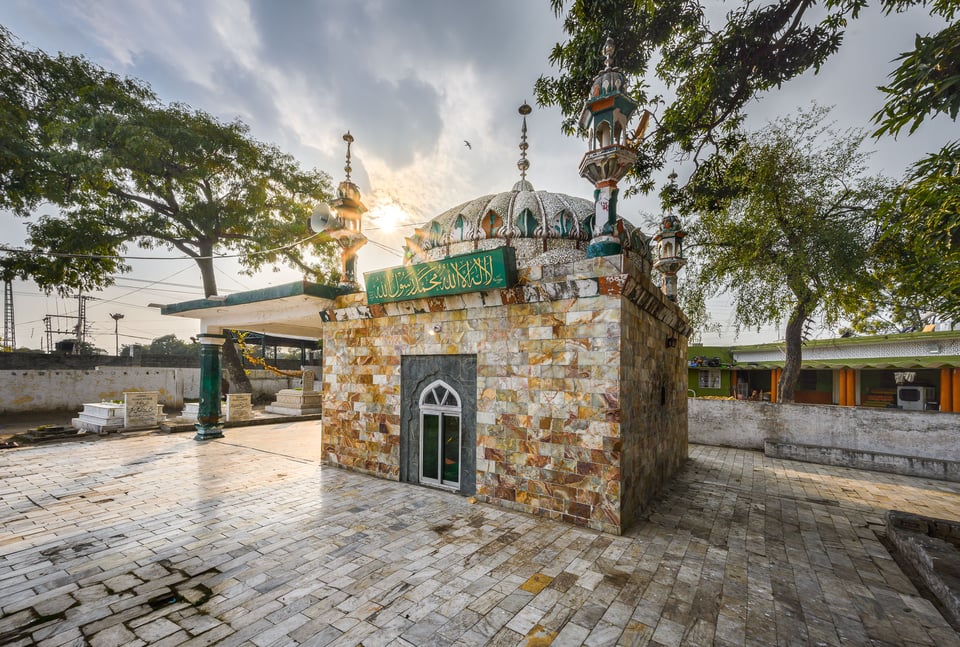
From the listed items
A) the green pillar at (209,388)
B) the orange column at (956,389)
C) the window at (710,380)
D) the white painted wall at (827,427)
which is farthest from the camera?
the window at (710,380)

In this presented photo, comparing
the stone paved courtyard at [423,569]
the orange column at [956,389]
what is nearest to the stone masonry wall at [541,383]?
the stone paved courtyard at [423,569]

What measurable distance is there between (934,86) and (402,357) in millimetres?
9151

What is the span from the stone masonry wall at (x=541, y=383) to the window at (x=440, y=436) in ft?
2.02

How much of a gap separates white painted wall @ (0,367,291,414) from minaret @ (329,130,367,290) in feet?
54.2

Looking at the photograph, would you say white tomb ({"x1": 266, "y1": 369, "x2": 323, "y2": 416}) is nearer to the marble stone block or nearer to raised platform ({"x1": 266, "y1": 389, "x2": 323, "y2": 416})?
raised platform ({"x1": 266, "y1": 389, "x2": 323, "y2": 416})

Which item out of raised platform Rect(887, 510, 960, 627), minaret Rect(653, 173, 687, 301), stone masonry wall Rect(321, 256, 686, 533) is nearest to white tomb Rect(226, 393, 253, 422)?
stone masonry wall Rect(321, 256, 686, 533)

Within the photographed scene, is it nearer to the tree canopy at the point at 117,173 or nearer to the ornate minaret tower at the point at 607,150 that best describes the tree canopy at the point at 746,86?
the ornate minaret tower at the point at 607,150

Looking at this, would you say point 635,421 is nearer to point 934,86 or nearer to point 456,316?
point 456,316

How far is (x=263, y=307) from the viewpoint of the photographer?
9805mm

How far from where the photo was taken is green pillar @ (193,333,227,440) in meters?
11.7

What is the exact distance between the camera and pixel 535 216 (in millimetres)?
9438

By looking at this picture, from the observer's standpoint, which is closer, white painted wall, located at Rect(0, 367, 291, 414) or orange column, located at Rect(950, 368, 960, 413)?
orange column, located at Rect(950, 368, 960, 413)

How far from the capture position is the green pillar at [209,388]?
11.7m

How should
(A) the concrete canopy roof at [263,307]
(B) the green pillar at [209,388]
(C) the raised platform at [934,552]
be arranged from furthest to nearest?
(B) the green pillar at [209,388]
(A) the concrete canopy roof at [263,307]
(C) the raised platform at [934,552]
